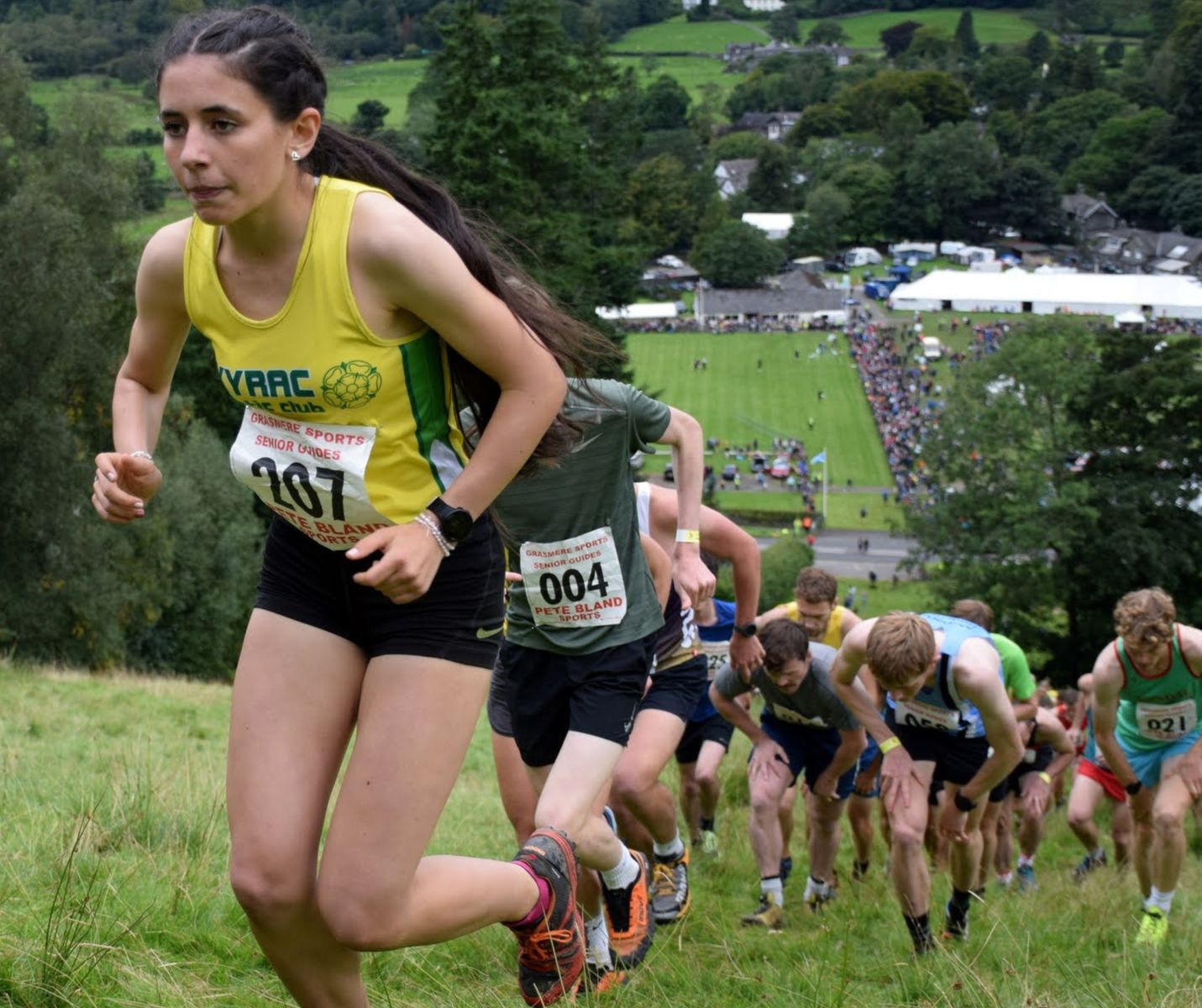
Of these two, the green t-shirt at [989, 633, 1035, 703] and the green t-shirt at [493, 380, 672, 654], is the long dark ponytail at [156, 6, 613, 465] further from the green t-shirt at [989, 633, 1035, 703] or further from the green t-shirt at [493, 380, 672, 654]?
the green t-shirt at [989, 633, 1035, 703]

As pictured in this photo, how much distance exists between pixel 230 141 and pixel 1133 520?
1687 inches

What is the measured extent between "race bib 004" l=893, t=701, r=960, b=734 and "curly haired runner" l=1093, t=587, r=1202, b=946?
30.8 inches

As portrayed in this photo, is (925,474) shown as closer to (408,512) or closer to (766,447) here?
(766,447)

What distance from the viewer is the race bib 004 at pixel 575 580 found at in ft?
18.0

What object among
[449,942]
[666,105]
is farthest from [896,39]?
[449,942]

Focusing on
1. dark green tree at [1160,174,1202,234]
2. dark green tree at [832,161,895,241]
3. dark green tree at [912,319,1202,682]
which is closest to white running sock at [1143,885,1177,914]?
dark green tree at [912,319,1202,682]

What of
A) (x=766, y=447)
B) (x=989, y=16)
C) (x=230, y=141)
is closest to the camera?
(x=230, y=141)

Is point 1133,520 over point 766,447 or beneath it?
over

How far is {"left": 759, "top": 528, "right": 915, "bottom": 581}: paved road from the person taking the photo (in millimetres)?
55750

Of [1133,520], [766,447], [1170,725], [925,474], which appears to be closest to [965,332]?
[766,447]

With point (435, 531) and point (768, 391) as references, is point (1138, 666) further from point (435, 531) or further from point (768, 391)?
point (768, 391)

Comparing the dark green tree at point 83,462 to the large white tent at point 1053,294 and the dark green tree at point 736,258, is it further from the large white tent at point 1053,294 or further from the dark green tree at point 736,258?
the dark green tree at point 736,258

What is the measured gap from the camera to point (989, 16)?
7574 inches

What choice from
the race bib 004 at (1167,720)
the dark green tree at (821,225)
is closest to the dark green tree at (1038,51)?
the dark green tree at (821,225)
